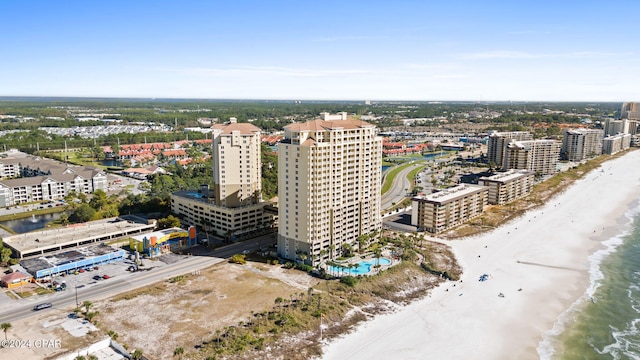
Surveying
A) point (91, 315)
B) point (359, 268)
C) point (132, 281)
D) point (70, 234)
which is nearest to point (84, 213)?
point (70, 234)

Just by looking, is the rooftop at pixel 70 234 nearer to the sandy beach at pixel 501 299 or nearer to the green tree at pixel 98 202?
the green tree at pixel 98 202

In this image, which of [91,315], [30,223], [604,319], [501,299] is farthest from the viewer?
[30,223]

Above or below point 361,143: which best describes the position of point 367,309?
below

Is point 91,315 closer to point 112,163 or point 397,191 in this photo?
point 397,191

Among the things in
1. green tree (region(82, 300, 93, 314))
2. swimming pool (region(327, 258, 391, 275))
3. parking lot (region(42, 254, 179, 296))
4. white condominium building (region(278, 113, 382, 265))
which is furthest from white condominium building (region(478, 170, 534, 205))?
green tree (region(82, 300, 93, 314))

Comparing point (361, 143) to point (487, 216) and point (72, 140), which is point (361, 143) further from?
point (72, 140)

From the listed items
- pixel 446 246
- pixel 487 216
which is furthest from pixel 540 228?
pixel 446 246

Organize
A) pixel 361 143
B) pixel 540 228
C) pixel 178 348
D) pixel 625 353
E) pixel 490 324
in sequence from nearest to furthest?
pixel 178 348
pixel 625 353
pixel 490 324
pixel 361 143
pixel 540 228
